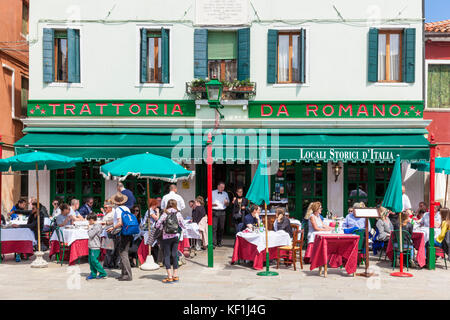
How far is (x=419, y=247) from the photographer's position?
11.2 metres

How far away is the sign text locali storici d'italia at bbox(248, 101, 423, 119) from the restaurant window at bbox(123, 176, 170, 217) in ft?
11.4

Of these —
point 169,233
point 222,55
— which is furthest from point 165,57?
point 169,233

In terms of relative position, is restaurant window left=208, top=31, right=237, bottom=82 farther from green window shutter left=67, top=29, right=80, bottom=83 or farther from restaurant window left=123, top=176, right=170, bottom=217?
green window shutter left=67, top=29, right=80, bottom=83

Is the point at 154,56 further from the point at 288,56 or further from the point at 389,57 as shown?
the point at 389,57

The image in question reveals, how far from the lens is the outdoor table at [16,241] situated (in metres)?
12.0

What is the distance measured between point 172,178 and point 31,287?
358 cm

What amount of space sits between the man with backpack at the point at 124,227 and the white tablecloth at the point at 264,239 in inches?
102

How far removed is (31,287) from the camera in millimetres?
9242

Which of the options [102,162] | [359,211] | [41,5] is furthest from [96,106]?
[359,211]

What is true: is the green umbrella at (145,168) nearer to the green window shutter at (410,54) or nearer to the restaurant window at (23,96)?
the green window shutter at (410,54)

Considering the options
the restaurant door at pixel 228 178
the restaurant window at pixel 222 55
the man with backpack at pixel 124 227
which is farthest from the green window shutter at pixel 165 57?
the man with backpack at pixel 124 227

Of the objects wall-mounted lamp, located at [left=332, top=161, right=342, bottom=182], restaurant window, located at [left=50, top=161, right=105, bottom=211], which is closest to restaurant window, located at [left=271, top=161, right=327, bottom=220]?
wall-mounted lamp, located at [left=332, top=161, right=342, bottom=182]

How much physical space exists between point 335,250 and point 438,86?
337 inches

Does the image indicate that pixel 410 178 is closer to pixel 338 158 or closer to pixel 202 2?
Answer: pixel 338 158
